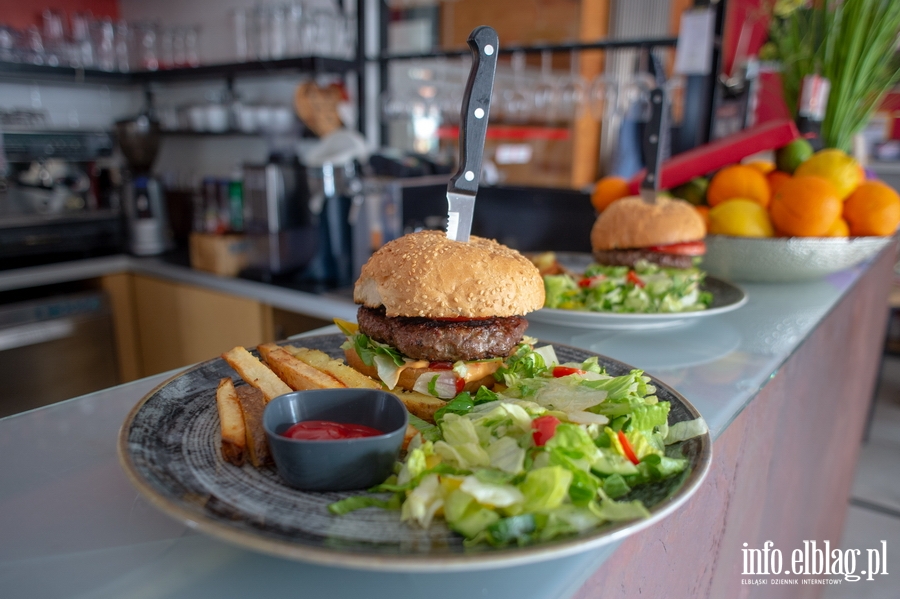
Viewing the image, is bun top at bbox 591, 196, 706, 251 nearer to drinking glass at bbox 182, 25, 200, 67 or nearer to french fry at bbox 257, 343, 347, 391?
french fry at bbox 257, 343, 347, 391

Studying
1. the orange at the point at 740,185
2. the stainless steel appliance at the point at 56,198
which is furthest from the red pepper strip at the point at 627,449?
the stainless steel appliance at the point at 56,198

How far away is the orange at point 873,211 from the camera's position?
205cm

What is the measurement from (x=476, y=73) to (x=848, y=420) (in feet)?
8.62

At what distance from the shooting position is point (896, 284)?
4941mm

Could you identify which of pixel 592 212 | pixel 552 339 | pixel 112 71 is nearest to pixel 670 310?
pixel 552 339

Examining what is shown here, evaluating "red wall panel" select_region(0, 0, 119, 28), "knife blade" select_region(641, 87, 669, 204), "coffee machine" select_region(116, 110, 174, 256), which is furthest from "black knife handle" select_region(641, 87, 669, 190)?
"red wall panel" select_region(0, 0, 119, 28)

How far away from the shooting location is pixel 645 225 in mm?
1886

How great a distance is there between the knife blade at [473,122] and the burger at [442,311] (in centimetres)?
7

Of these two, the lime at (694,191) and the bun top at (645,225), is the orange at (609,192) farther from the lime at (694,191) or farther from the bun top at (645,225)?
the bun top at (645,225)

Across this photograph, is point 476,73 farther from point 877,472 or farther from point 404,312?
point 877,472

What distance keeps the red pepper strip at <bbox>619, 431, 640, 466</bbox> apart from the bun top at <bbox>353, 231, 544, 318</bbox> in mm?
342

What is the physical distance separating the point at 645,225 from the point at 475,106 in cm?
94

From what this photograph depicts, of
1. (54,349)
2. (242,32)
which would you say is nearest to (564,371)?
(54,349)

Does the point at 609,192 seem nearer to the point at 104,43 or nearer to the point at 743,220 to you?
the point at 743,220
